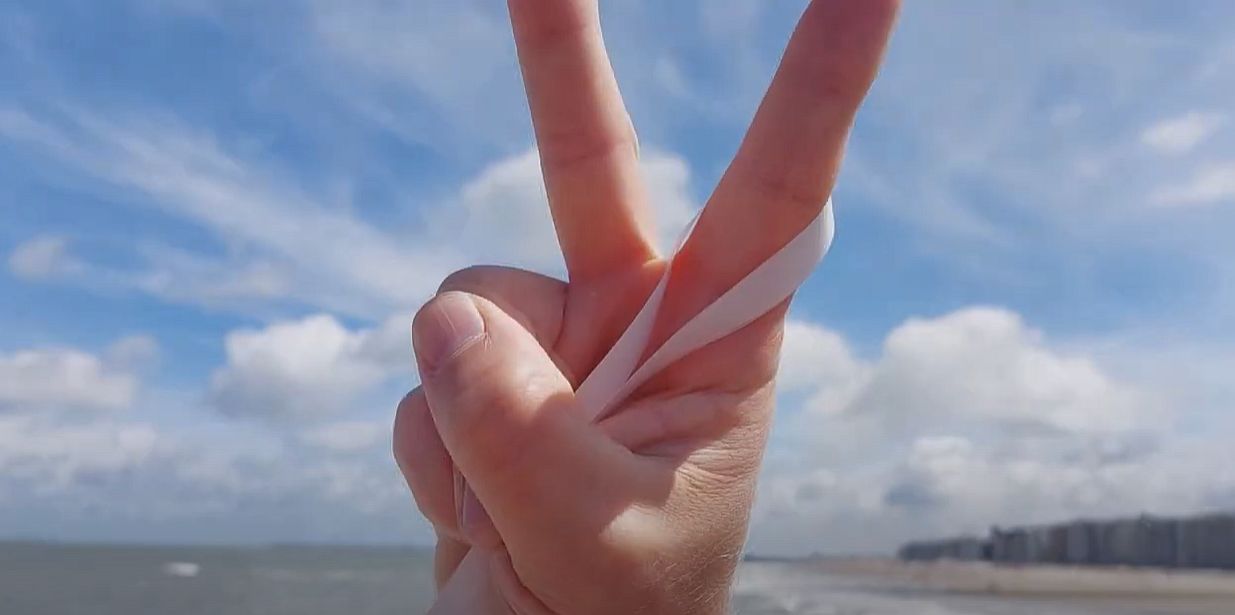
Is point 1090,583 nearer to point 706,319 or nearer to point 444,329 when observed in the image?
point 706,319

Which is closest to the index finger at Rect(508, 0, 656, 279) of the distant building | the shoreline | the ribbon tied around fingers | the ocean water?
the ribbon tied around fingers

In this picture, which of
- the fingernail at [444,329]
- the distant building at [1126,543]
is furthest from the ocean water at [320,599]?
the fingernail at [444,329]

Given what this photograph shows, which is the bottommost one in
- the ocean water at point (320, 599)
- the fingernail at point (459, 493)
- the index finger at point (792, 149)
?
the ocean water at point (320, 599)

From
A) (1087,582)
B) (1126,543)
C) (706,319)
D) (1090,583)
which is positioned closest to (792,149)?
(706,319)

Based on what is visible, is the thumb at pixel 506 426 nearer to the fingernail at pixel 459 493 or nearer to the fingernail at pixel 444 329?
the fingernail at pixel 444 329

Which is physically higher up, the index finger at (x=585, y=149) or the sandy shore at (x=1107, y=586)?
the index finger at (x=585, y=149)

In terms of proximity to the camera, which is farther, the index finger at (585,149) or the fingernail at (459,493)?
the index finger at (585,149)

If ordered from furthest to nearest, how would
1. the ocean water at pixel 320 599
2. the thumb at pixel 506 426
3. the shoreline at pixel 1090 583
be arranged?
the shoreline at pixel 1090 583
the ocean water at pixel 320 599
the thumb at pixel 506 426
